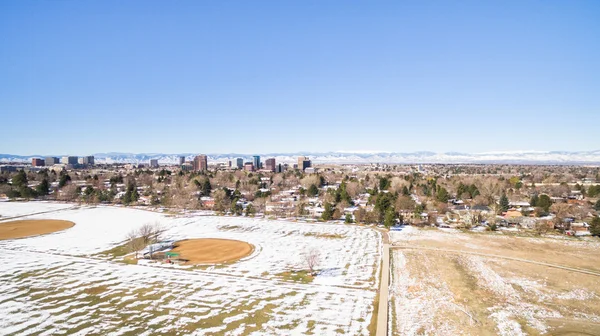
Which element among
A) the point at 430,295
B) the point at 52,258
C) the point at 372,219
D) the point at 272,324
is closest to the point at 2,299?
the point at 52,258

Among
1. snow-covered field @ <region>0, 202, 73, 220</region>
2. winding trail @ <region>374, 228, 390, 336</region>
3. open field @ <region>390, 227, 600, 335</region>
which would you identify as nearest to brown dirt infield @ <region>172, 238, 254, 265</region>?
winding trail @ <region>374, 228, 390, 336</region>

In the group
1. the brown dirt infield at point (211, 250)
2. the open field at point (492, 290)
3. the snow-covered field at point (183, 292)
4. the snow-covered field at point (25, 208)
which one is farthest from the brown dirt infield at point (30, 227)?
the open field at point (492, 290)

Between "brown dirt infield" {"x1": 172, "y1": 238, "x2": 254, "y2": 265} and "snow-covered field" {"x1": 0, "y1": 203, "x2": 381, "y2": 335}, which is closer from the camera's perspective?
"snow-covered field" {"x1": 0, "y1": 203, "x2": 381, "y2": 335}

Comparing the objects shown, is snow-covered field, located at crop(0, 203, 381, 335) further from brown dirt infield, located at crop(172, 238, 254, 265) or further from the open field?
the open field

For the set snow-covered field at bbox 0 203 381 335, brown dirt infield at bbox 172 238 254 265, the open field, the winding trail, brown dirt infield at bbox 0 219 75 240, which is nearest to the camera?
the winding trail

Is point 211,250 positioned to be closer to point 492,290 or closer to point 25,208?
point 492,290

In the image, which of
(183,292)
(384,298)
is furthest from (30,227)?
(384,298)
